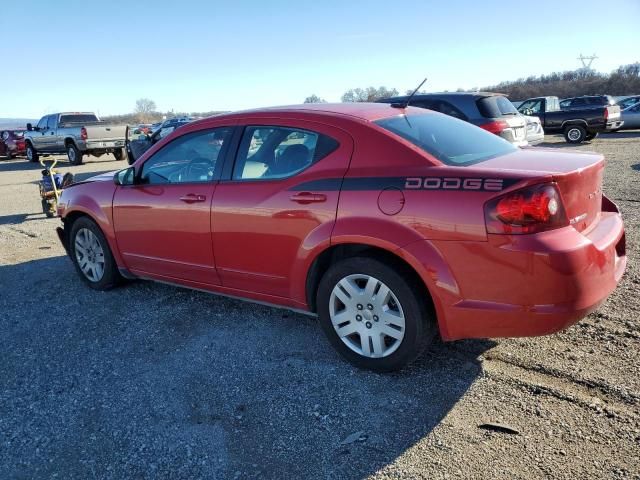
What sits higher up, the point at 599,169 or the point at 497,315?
the point at 599,169

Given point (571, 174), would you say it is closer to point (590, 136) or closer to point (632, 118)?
point (590, 136)

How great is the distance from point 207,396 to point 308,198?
1.38m

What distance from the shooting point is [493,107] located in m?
9.42

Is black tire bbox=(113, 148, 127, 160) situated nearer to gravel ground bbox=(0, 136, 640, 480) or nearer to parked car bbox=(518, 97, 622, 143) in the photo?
parked car bbox=(518, 97, 622, 143)

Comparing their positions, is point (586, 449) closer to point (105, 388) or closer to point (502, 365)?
point (502, 365)

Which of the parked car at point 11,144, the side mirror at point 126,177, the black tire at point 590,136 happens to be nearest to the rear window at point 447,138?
the side mirror at point 126,177

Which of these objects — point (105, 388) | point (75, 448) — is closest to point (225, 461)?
point (75, 448)

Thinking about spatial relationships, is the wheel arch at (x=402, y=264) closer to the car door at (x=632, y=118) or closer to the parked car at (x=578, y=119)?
the parked car at (x=578, y=119)

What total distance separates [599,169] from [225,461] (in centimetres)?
277

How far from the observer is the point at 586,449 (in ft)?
7.93

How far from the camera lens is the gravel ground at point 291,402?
2469 mm

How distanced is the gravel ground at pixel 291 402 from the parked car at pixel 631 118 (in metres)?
19.7

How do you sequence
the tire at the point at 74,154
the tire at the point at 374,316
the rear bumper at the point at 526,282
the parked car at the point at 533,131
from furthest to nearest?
1. the tire at the point at 74,154
2. the parked car at the point at 533,131
3. the tire at the point at 374,316
4. the rear bumper at the point at 526,282

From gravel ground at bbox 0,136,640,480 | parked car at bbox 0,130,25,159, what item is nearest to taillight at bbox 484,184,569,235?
A: gravel ground at bbox 0,136,640,480
